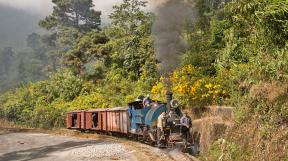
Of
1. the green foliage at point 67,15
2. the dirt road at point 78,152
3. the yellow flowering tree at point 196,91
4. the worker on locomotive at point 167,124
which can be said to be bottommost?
the dirt road at point 78,152

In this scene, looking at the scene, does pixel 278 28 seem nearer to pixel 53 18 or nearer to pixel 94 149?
pixel 94 149

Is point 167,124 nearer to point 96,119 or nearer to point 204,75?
point 204,75

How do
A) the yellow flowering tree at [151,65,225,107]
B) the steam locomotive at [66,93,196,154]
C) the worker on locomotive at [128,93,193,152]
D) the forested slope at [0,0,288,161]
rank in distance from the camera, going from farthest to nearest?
the yellow flowering tree at [151,65,225,107], the steam locomotive at [66,93,196,154], the worker on locomotive at [128,93,193,152], the forested slope at [0,0,288,161]

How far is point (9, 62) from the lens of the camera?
182500 millimetres

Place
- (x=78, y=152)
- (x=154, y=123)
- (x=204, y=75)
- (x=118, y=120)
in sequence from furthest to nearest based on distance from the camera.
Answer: (x=204, y=75) < (x=118, y=120) < (x=154, y=123) < (x=78, y=152)

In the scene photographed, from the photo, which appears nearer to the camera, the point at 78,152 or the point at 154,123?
the point at 78,152

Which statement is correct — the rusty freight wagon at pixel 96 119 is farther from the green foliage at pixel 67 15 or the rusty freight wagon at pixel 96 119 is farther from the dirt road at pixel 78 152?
the green foliage at pixel 67 15

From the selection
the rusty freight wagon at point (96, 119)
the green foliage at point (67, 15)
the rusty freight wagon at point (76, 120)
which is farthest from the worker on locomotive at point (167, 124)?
the green foliage at point (67, 15)

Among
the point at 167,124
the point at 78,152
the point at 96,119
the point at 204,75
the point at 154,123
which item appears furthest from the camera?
the point at 96,119

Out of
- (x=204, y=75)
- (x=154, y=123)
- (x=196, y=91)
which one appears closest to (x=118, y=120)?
(x=196, y=91)

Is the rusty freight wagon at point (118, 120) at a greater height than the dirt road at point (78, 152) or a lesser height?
greater

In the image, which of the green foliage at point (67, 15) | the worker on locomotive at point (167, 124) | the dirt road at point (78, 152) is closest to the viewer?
the dirt road at point (78, 152)

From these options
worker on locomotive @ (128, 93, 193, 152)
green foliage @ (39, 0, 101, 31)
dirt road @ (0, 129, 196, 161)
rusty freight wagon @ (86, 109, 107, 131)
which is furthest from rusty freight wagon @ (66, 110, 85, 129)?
green foliage @ (39, 0, 101, 31)

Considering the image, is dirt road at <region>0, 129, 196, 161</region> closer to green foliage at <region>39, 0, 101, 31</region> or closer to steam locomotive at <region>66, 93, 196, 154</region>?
steam locomotive at <region>66, 93, 196, 154</region>
